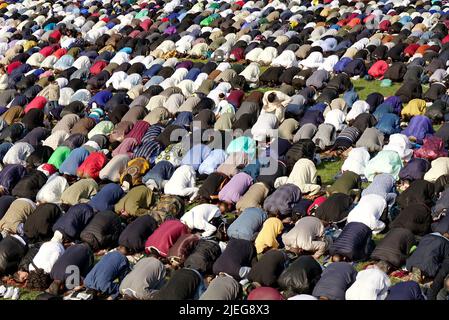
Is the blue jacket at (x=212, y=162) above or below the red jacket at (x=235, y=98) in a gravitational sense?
above

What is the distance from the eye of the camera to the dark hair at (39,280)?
1173 centimetres

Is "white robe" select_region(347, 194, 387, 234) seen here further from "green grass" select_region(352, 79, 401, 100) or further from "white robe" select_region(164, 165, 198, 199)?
"green grass" select_region(352, 79, 401, 100)

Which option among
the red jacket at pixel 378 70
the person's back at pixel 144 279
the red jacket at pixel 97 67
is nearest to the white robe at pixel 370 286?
the person's back at pixel 144 279

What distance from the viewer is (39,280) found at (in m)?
11.7

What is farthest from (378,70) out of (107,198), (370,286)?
(370,286)

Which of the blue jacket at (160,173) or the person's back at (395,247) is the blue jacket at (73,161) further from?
the person's back at (395,247)

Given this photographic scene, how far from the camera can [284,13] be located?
90.5ft

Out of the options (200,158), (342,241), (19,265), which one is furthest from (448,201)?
(19,265)

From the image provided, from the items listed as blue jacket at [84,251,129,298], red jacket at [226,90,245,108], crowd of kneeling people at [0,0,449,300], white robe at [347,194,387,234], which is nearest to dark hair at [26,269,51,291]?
crowd of kneeling people at [0,0,449,300]

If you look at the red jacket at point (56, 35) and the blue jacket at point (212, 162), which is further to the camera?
the red jacket at point (56, 35)

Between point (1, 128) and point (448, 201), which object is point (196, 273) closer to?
point (448, 201)

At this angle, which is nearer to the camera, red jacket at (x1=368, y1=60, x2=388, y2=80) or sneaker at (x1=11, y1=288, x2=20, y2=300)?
sneaker at (x1=11, y1=288, x2=20, y2=300)

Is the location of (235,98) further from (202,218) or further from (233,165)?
(202,218)

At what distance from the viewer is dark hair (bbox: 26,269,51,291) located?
11.7 m
